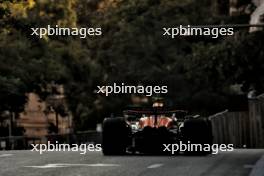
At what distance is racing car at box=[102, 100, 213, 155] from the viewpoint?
2123 cm

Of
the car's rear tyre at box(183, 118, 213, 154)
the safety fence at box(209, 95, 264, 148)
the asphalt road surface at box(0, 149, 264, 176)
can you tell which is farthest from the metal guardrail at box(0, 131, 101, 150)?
the asphalt road surface at box(0, 149, 264, 176)

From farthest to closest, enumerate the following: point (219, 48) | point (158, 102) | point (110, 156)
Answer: point (219, 48)
point (158, 102)
point (110, 156)

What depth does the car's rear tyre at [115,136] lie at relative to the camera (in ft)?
70.3

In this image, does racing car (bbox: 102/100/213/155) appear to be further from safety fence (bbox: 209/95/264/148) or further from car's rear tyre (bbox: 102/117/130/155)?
safety fence (bbox: 209/95/264/148)

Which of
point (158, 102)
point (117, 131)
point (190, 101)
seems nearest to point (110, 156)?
point (117, 131)

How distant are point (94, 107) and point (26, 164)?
126 feet

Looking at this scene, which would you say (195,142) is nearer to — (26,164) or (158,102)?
(158,102)

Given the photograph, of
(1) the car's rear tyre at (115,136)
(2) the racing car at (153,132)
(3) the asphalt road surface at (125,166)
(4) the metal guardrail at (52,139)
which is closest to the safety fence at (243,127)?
(4) the metal guardrail at (52,139)

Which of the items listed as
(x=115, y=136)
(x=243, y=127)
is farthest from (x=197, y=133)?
(x=243, y=127)

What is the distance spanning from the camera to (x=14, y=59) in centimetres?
4256

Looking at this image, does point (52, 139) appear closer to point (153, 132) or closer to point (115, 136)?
point (115, 136)

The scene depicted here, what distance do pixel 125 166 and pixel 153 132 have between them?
4.42m

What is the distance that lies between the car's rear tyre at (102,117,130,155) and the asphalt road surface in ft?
4.16

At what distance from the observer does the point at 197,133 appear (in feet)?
69.5
